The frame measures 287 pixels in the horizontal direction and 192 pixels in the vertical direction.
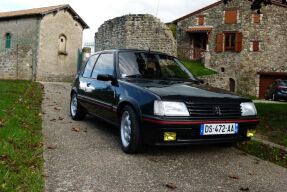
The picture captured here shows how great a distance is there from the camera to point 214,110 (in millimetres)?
4941

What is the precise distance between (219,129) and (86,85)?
3.20 metres

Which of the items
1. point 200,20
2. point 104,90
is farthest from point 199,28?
point 104,90

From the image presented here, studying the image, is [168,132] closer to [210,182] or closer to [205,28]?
[210,182]

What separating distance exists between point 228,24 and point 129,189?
3482 centimetres

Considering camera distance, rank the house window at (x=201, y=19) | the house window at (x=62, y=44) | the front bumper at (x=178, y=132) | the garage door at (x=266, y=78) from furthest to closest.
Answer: the house window at (x=201, y=19) < the garage door at (x=266, y=78) < the house window at (x=62, y=44) < the front bumper at (x=178, y=132)

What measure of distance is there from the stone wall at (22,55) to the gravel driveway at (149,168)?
2172 cm

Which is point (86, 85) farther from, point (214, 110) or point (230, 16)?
point (230, 16)

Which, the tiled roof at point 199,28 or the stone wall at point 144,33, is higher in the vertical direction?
the tiled roof at point 199,28

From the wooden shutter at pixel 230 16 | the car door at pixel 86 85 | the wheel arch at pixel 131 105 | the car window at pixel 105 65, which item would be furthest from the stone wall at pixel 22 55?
the wheel arch at pixel 131 105

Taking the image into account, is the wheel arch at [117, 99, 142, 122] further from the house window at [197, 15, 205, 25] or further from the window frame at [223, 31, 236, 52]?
the house window at [197, 15, 205, 25]

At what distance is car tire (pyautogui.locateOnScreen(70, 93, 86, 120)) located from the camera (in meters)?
7.89

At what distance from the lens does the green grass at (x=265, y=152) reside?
5.46 metres

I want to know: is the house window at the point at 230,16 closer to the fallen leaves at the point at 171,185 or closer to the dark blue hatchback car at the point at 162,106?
the dark blue hatchback car at the point at 162,106

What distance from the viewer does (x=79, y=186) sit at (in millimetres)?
3879
